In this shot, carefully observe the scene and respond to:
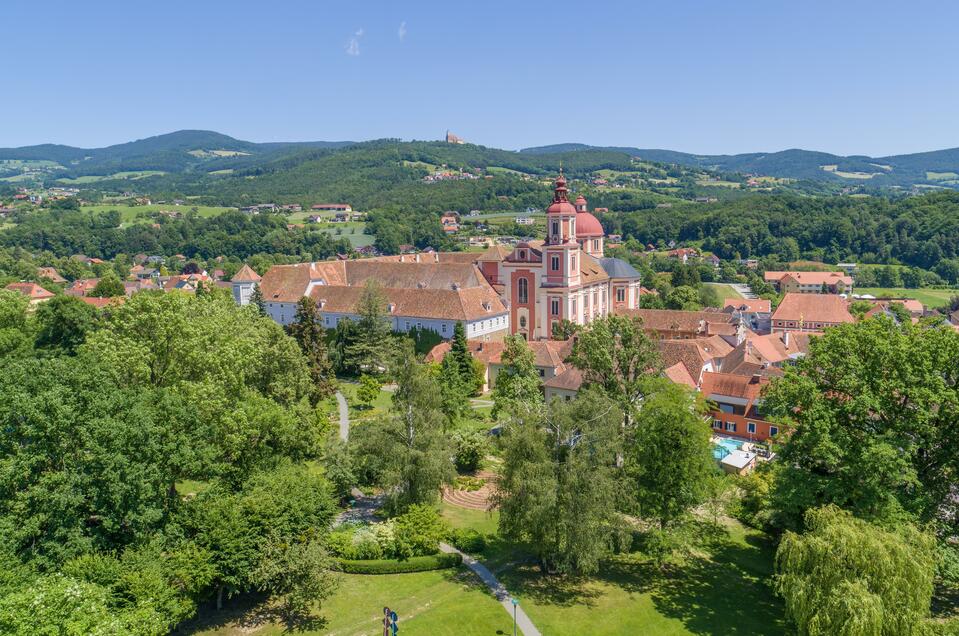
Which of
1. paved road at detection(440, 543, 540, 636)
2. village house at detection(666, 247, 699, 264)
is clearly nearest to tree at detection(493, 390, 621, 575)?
paved road at detection(440, 543, 540, 636)

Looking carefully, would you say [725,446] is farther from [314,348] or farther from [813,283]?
[813,283]

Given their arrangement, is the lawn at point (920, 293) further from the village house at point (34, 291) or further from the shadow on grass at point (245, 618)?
the village house at point (34, 291)

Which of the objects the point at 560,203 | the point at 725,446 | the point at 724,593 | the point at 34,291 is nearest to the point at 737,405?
the point at 725,446

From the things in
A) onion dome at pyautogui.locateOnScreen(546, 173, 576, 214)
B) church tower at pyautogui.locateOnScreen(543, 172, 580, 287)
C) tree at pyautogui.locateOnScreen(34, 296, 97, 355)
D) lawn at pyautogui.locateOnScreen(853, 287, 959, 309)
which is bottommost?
lawn at pyautogui.locateOnScreen(853, 287, 959, 309)

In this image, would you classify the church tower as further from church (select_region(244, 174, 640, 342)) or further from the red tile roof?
the red tile roof

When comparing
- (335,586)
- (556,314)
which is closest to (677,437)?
(335,586)

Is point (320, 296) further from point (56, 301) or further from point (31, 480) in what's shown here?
point (31, 480)
